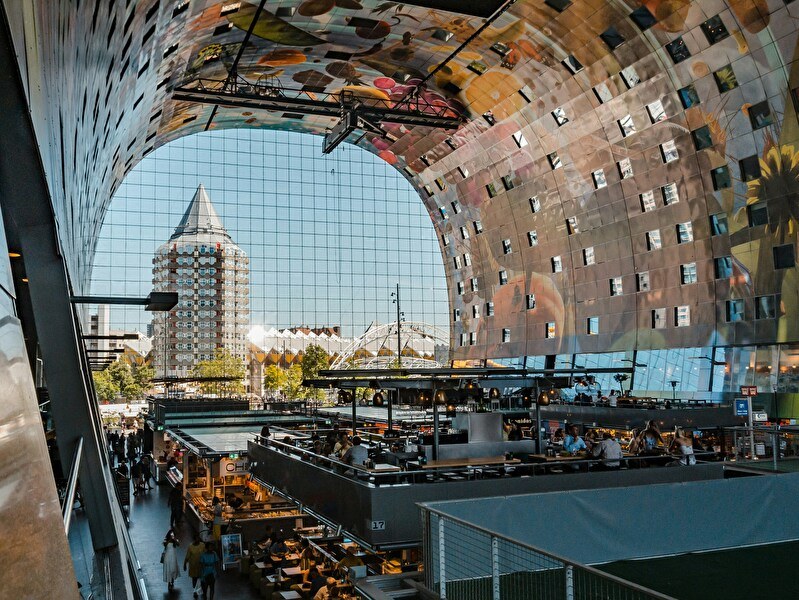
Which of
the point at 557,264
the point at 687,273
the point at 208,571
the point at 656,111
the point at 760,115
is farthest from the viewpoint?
the point at 557,264

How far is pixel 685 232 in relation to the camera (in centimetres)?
3328

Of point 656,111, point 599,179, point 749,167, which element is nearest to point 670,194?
point 656,111

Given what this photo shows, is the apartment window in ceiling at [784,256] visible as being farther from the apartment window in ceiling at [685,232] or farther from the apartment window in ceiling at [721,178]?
the apartment window in ceiling at [685,232]

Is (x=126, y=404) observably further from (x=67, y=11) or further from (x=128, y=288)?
(x=67, y=11)

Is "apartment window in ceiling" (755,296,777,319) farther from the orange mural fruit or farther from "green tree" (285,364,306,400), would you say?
"green tree" (285,364,306,400)

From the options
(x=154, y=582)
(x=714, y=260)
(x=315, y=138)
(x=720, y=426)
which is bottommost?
(x=154, y=582)

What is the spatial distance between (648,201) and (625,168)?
1.95 meters

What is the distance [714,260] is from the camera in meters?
31.9

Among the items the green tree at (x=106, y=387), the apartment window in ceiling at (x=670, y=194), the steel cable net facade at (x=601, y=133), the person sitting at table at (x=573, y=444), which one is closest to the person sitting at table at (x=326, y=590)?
the person sitting at table at (x=573, y=444)

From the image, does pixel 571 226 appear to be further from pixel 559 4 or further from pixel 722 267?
Answer: pixel 559 4

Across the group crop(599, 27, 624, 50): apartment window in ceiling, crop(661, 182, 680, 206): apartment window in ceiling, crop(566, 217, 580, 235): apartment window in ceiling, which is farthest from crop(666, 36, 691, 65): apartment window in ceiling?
crop(566, 217, 580, 235): apartment window in ceiling

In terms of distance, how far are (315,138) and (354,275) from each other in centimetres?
1316

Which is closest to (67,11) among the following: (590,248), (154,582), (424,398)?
(424,398)

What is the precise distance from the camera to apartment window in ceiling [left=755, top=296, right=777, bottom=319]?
29.1 meters
